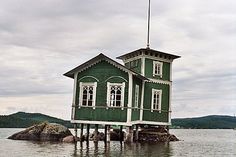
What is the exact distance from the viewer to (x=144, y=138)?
4247cm

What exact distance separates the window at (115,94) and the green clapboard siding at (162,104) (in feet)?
17.2

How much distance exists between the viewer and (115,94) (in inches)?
1430

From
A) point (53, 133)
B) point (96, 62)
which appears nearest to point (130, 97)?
point (96, 62)

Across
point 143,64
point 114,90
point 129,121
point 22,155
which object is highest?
point 143,64

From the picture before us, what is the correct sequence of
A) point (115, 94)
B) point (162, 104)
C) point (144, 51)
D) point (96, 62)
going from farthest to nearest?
point (162, 104), point (144, 51), point (96, 62), point (115, 94)

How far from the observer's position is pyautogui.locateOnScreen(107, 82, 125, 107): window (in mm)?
35938

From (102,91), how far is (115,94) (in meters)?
1.12

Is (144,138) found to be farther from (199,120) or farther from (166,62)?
(199,120)

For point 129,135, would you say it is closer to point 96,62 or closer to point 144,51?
point 96,62

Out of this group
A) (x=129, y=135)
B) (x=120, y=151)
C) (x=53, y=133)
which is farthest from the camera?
Answer: (x=53, y=133)

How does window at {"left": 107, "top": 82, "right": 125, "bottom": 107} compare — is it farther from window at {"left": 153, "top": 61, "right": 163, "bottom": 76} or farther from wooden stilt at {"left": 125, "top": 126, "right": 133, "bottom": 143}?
window at {"left": 153, "top": 61, "right": 163, "bottom": 76}

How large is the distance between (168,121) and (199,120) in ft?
515

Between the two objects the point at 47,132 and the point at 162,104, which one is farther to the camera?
the point at 47,132

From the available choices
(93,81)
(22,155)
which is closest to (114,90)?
(93,81)
